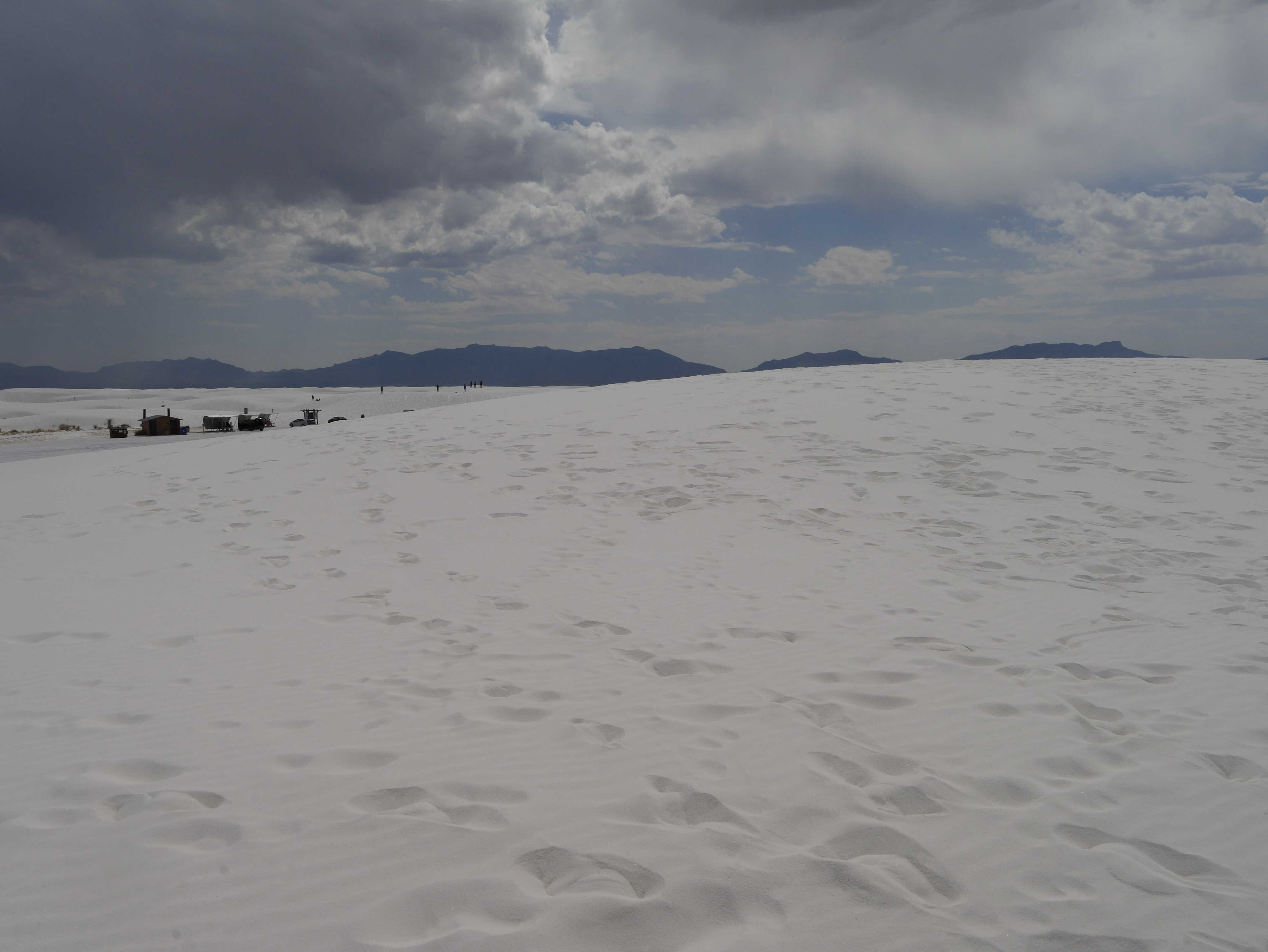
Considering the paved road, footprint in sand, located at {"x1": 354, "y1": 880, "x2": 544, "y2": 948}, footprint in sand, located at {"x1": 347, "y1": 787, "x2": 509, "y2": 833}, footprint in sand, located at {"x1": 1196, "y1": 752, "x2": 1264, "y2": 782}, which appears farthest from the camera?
the paved road

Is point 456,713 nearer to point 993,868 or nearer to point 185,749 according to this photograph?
point 185,749

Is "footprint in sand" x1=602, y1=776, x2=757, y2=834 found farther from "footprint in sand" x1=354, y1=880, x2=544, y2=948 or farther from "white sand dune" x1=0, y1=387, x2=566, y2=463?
"white sand dune" x1=0, y1=387, x2=566, y2=463

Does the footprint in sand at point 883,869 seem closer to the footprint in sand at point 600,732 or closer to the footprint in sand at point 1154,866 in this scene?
the footprint in sand at point 1154,866

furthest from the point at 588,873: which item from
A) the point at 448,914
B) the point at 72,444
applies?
the point at 72,444

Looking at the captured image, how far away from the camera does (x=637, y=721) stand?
3.49 meters

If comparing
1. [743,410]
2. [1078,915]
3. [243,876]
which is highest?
[743,410]

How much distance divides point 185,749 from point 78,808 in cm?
50

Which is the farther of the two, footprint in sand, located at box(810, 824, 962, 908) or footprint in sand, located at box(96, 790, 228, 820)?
footprint in sand, located at box(96, 790, 228, 820)

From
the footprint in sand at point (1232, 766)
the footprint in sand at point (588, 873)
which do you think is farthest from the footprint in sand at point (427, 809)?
the footprint in sand at point (1232, 766)

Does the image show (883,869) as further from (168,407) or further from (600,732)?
(168,407)

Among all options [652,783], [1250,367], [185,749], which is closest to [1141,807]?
[652,783]

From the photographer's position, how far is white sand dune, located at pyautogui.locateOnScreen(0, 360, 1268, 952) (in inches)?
88.7

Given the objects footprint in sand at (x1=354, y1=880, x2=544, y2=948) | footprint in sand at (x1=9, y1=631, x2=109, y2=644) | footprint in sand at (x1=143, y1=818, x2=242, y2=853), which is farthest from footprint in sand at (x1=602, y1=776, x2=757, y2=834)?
footprint in sand at (x1=9, y1=631, x2=109, y2=644)

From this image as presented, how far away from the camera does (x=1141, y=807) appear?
2.86 meters
